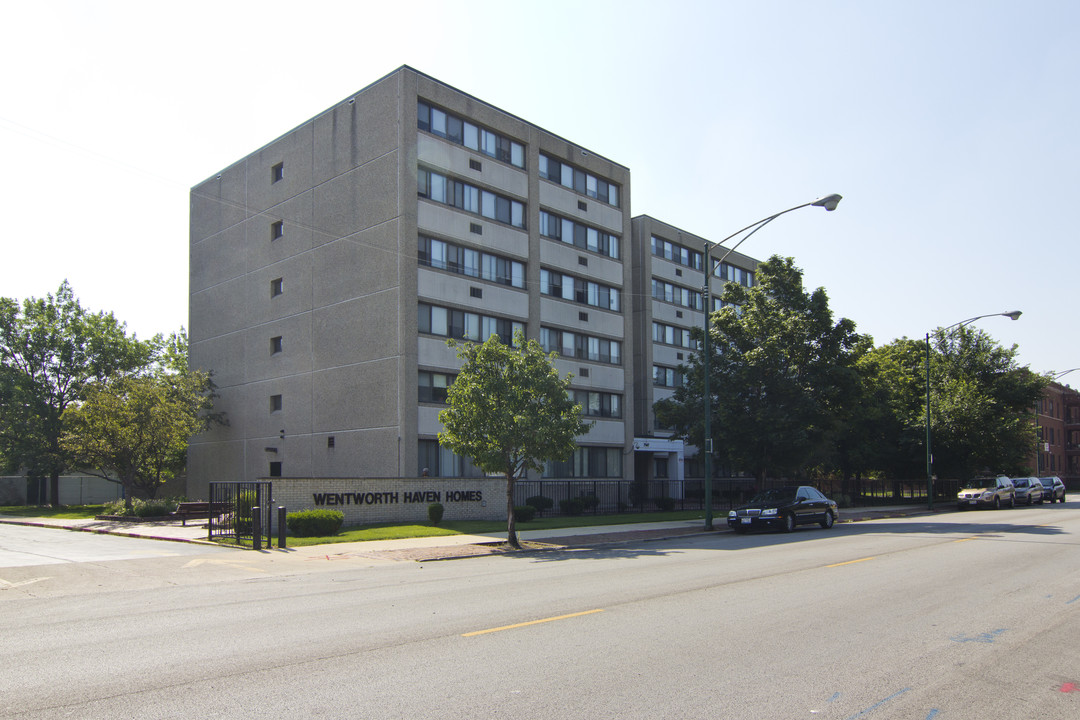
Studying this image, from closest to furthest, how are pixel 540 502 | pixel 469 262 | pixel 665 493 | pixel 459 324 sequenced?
pixel 540 502 → pixel 459 324 → pixel 469 262 → pixel 665 493

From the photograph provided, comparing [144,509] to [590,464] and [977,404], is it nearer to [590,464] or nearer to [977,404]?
[590,464]

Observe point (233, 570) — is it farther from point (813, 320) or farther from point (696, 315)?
point (696, 315)

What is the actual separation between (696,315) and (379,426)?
29697 millimetres

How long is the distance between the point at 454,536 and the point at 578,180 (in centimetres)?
2489

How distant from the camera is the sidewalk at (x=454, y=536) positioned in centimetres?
1936

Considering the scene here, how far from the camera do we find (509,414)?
69.1ft

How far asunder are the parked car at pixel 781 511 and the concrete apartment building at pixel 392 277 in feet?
44.2

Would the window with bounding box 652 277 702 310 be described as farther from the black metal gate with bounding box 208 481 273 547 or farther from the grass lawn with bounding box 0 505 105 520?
the grass lawn with bounding box 0 505 105 520

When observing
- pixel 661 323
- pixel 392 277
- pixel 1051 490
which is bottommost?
pixel 1051 490

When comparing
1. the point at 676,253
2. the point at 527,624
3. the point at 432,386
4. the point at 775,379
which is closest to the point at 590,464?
the point at 432,386

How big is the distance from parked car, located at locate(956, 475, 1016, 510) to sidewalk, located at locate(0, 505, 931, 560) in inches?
687

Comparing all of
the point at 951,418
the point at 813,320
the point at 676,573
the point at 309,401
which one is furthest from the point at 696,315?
the point at 676,573

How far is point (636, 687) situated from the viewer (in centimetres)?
624

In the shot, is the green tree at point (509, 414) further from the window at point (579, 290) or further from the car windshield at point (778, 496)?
the window at point (579, 290)
